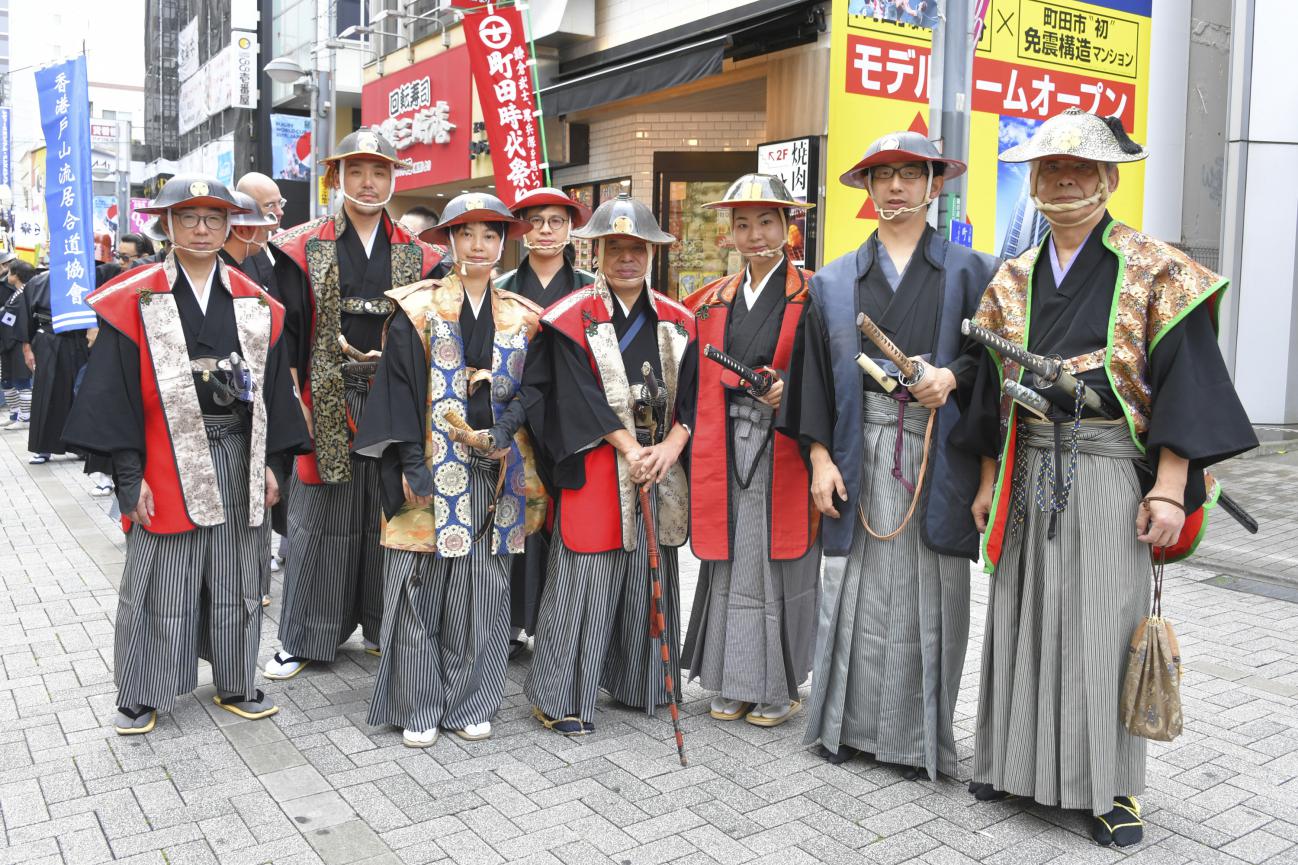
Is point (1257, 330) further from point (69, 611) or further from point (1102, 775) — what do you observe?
point (69, 611)

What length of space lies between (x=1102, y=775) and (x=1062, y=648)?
380mm

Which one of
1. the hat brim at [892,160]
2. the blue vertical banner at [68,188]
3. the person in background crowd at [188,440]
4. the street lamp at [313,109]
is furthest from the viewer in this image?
the street lamp at [313,109]

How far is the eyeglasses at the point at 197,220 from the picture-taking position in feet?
13.5

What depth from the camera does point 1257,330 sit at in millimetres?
11773

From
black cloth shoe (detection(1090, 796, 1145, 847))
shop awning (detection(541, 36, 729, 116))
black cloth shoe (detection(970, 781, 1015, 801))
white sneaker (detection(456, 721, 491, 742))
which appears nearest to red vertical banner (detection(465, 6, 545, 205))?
shop awning (detection(541, 36, 729, 116))

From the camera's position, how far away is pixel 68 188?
367 inches

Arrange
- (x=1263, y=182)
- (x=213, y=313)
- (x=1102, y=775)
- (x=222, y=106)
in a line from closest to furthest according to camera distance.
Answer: (x=1102, y=775) < (x=213, y=313) < (x=1263, y=182) < (x=222, y=106)

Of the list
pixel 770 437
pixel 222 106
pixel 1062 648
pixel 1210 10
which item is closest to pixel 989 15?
pixel 1210 10

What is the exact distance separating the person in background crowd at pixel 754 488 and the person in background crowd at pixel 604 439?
15cm

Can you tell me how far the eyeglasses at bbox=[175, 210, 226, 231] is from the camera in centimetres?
411

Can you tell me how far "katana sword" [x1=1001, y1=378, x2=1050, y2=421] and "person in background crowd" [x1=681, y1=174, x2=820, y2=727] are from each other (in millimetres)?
1064

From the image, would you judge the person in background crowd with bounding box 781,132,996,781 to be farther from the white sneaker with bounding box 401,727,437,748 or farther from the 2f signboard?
the 2f signboard

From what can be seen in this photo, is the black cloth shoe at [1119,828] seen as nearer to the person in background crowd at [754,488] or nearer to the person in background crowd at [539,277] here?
the person in background crowd at [754,488]

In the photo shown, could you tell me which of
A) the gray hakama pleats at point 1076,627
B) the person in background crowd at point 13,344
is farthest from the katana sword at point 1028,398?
the person in background crowd at point 13,344
